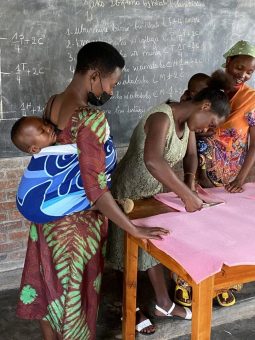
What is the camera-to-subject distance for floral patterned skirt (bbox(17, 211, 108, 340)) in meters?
2.09

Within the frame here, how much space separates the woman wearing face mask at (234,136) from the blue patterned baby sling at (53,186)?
3.33ft

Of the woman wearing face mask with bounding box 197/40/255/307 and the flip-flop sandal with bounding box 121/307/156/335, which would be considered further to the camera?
the woman wearing face mask with bounding box 197/40/255/307

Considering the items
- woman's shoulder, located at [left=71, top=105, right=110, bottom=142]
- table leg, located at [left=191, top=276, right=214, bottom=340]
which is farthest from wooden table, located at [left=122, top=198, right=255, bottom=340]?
woman's shoulder, located at [left=71, top=105, right=110, bottom=142]

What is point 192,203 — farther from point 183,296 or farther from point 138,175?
point 183,296

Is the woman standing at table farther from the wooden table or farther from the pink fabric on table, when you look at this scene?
the wooden table

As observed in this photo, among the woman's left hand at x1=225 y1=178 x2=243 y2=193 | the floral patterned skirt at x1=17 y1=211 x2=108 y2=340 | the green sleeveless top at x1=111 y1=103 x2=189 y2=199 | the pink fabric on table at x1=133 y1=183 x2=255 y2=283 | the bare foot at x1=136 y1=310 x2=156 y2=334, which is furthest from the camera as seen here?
the bare foot at x1=136 y1=310 x2=156 y2=334

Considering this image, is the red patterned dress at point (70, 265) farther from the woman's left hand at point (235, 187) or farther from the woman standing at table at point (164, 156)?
the woman's left hand at point (235, 187)

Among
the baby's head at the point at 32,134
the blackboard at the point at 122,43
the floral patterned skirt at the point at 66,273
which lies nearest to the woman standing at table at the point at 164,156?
the floral patterned skirt at the point at 66,273

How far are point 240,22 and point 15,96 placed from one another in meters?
1.95

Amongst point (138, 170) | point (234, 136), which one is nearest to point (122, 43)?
point (234, 136)

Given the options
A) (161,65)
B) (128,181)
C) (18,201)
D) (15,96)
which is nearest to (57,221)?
(18,201)

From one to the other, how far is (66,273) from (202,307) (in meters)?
0.64

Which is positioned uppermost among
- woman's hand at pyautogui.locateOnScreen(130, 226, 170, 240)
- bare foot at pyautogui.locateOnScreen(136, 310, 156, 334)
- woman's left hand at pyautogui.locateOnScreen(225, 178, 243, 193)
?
woman's hand at pyautogui.locateOnScreen(130, 226, 170, 240)

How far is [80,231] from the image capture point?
6.88 ft
